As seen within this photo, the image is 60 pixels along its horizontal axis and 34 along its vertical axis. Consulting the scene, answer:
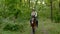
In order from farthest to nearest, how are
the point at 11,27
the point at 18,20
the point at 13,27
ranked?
the point at 18,20
the point at 11,27
the point at 13,27

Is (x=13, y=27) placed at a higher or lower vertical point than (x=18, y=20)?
lower

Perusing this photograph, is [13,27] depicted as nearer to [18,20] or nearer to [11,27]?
[11,27]

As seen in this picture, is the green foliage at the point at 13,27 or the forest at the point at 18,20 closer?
the forest at the point at 18,20

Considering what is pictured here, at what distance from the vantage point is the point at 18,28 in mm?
18328

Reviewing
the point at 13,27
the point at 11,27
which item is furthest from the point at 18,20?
the point at 13,27

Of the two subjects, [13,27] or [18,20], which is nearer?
[13,27]

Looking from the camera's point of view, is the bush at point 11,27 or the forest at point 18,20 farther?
the bush at point 11,27

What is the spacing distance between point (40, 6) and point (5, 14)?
20.8 meters

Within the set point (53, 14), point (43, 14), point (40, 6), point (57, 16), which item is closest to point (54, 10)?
point (53, 14)

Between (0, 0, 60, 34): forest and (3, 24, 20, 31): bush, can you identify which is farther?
(3, 24, 20, 31): bush

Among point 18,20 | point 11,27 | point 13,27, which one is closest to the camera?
point 13,27

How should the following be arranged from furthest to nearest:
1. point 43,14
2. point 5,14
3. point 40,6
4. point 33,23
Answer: point 40,6 → point 43,14 → point 5,14 → point 33,23

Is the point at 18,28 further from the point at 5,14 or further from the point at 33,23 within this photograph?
the point at 5,14

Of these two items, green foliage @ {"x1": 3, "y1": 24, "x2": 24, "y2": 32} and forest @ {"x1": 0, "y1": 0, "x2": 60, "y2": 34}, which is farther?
green foliage @ {"x1": 3, "y1": 24, "x2": 24, "y2": 32}
